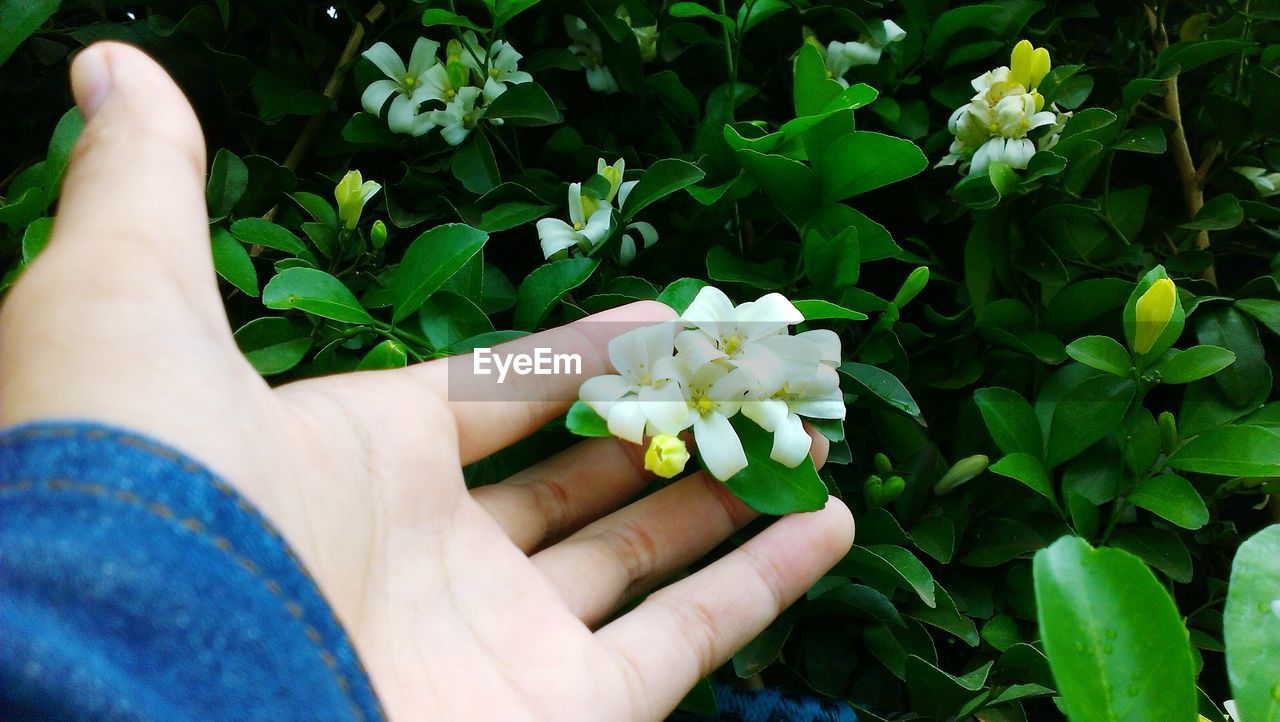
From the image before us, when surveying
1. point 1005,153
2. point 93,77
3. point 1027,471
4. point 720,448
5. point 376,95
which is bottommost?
point 1027,471

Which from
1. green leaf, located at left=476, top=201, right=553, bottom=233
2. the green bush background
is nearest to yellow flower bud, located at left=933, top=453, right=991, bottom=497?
the green bush background

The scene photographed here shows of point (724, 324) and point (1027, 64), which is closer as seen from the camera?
point (724, 324)

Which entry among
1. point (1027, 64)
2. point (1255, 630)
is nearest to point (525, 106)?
point (1027, 64)

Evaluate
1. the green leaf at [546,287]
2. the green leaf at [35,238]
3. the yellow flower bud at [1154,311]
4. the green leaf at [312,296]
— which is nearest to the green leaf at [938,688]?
the yellow flower bud at [1154,311]

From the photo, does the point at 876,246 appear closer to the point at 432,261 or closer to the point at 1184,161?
the point at 432,261

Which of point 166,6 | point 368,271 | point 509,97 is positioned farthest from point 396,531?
point 166,6

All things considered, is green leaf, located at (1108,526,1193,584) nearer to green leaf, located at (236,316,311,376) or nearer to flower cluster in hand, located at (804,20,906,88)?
flower cluster in hand, located at (804,20,906,88)
